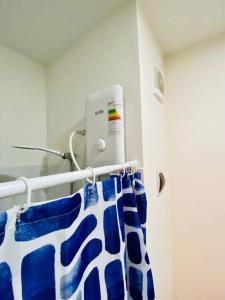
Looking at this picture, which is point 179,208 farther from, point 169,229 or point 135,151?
point 135,151

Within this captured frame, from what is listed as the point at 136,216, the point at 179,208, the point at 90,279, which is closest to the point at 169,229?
the point at 179,208

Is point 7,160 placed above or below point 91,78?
below

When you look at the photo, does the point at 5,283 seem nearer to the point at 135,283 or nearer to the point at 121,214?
the point at 121,214

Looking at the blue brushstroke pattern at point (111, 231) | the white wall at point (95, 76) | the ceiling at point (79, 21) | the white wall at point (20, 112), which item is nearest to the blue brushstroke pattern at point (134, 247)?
the blue brushstroke pattern at point (111, 231)

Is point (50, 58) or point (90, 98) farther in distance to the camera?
point (50, 58)

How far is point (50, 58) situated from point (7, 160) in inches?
31.2

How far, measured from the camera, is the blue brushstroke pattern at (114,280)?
0.52 m

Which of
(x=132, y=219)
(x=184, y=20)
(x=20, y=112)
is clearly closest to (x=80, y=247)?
(x=132, y=219)

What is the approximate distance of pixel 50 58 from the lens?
1253mm

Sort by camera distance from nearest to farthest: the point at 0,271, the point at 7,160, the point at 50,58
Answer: the point at 0,271, the point at 7,160, the point at 50,58

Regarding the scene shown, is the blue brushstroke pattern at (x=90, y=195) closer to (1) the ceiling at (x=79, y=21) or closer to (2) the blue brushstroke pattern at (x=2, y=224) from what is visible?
(2) the blue brushstroke pattern at (x=2, y=224)

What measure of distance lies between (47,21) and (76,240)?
1.11 m

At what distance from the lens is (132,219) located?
639mm

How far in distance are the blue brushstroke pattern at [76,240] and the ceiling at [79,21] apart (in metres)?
1.00
